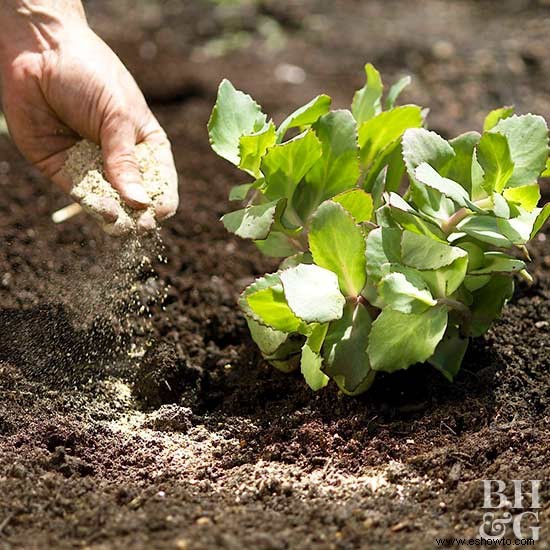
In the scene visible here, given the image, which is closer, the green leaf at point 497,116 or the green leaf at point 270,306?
the green leaf at point 270,306

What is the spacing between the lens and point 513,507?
1317mm

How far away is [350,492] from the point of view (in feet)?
4.69

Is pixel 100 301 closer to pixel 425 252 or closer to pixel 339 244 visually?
pixel 339 244

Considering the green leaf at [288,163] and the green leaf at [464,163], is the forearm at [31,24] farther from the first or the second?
the green leaf at [464,163]

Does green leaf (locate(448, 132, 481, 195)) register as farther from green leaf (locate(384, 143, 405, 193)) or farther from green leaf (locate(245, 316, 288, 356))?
green leaf (locate(245, 316, 288, 356))

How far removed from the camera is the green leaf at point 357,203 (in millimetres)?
1544

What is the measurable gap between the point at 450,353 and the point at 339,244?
0.33 m

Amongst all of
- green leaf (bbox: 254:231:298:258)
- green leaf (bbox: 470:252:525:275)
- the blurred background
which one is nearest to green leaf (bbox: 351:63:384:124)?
green leaf (bbox: 254:231:298:258)

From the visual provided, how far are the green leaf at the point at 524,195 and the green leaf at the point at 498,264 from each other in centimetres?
10

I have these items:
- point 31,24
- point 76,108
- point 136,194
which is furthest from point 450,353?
point 31,24

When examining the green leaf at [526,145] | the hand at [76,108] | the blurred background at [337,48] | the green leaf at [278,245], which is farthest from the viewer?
the blurred background at [337,48]

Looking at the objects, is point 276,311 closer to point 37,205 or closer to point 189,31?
point 37,205

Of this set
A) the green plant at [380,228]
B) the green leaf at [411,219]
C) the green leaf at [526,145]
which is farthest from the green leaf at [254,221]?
the green leaf at [526,145]

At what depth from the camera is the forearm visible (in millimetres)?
2020
